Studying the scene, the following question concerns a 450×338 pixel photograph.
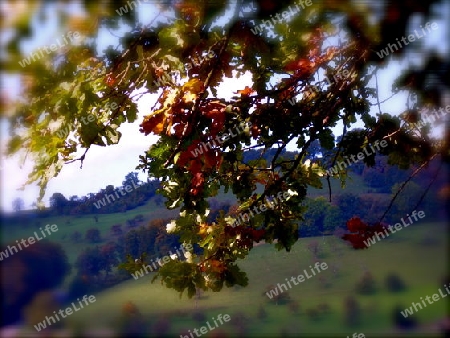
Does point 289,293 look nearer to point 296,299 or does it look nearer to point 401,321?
point 296,299

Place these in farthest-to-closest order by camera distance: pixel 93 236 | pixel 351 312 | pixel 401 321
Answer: pixel 93 236, pixel 351 312, pixel 401 321

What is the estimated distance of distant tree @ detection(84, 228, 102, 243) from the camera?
32188mm

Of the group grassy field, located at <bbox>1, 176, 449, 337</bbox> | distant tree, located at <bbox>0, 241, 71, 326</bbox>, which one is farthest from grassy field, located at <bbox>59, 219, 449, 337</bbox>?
distant tree, located at <bbox>0, 241, 71, 326</bbox>

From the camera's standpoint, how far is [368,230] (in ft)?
9.24

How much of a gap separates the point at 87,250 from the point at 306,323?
16261 millimetres

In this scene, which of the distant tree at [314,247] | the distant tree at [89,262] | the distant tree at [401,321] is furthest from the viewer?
the distant tree at [314,247]

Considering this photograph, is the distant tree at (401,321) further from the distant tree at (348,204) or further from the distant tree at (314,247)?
the distant tree at (314,247)

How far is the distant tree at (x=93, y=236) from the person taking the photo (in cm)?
3219

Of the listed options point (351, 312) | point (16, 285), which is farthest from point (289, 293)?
point (16, 285)

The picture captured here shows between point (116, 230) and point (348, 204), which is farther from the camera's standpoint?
point (116, 230)

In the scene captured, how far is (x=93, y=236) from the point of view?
33.6 meters

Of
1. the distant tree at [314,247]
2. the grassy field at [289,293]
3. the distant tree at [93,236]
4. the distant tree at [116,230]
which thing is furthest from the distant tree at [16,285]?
the distant tree at [314,247]

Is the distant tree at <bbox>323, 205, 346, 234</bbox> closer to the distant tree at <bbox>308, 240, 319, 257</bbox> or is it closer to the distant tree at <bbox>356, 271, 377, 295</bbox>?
the distant tree at <bbox>308, 240, 319, 257</bbox>

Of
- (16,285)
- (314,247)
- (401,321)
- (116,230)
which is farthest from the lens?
(116,230)
